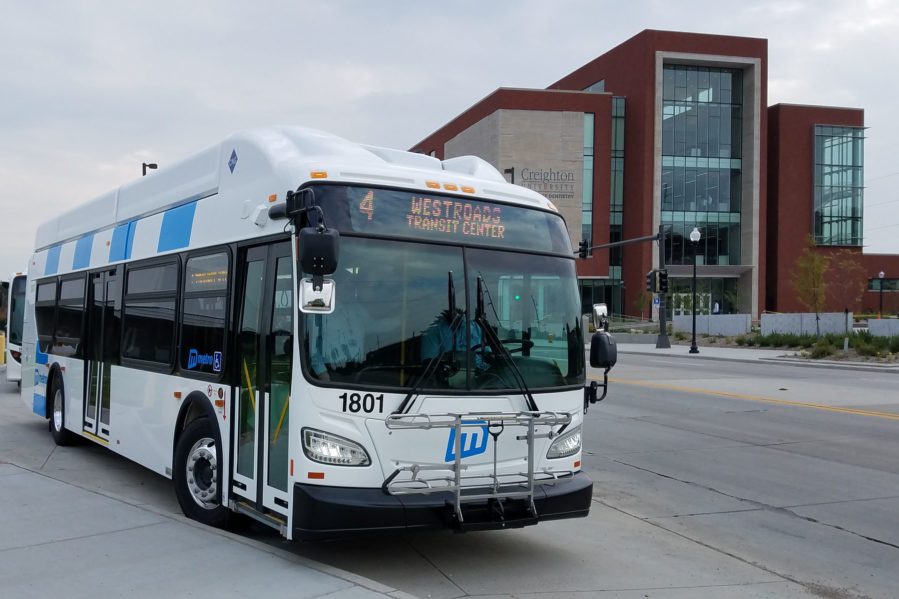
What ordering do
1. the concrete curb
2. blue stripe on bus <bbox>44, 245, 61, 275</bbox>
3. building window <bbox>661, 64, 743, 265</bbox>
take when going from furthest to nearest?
building window <bbox>661, 64, 743, 265</bbox> < the concrete curb < blue stripe on bus <bbox>44, 245, 61, 275</bbox>

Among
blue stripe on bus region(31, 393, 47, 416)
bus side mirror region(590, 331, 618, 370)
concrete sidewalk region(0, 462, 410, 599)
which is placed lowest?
concrete sidewalk region(0, 462, 410, 599)

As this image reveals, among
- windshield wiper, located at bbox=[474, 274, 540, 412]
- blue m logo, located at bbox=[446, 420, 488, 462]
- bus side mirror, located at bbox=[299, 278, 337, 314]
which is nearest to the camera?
bus side mirror, located at bbox=[299, 278, 337, 314]

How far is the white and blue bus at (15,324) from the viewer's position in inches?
832

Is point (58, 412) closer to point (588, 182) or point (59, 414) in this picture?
point (59, 414)

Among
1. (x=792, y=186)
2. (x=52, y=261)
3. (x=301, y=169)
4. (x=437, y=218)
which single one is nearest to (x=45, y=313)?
(x=52, y=261)

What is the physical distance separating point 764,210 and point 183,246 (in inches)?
2990

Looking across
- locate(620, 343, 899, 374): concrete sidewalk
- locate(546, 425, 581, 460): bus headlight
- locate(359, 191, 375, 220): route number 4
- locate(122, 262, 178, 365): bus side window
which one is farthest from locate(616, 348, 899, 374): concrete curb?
locate(359, 191, 375, 220): route number 4

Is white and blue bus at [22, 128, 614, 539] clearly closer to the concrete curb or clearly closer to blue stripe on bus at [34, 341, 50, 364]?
blue stripe on bus at [34, 341, 50, 364]

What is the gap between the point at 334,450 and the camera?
574 cm

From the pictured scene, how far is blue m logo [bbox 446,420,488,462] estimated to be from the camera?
596 cm

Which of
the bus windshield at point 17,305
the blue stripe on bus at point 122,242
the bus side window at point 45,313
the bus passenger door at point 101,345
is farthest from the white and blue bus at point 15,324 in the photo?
the blue stripe on bus at point 122,242

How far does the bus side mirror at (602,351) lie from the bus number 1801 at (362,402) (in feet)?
7.21

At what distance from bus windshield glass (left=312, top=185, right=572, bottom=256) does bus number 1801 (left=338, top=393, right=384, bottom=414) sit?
1.15 metres

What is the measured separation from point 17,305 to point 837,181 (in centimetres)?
7651
